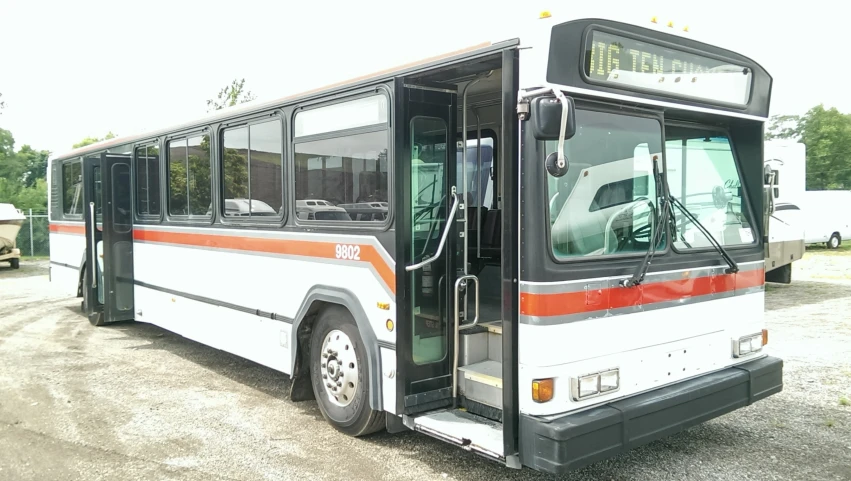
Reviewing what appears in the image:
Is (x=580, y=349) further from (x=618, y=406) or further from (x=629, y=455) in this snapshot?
(x=629, y=455)

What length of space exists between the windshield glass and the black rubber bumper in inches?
36.7

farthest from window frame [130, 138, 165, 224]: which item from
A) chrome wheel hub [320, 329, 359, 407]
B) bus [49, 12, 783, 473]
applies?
chrome wheel hub [320, 329, 359, 407]

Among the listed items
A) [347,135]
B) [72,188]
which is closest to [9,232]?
[72,188]

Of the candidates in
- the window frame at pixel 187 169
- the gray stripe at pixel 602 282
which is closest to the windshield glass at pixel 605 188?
the gray stripe at pixel 602 282

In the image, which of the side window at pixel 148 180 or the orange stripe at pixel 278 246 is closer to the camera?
the orange stripe at pixel 278 246

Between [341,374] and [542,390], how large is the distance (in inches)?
82.1

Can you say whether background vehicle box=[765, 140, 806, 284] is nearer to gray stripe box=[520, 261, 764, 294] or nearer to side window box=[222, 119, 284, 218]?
gray stripe box=[520, 261, 764, 294]

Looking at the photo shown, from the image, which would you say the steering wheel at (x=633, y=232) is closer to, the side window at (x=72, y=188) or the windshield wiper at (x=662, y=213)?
the windshield wiper at (x=662, y=213)

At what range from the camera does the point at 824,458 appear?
202 inches

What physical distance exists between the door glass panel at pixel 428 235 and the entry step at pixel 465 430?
413 millimetres

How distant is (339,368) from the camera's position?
18.2ft

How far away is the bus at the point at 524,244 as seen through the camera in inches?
158

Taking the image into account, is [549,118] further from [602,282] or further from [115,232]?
[115,232]

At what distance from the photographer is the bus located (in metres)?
4.01
